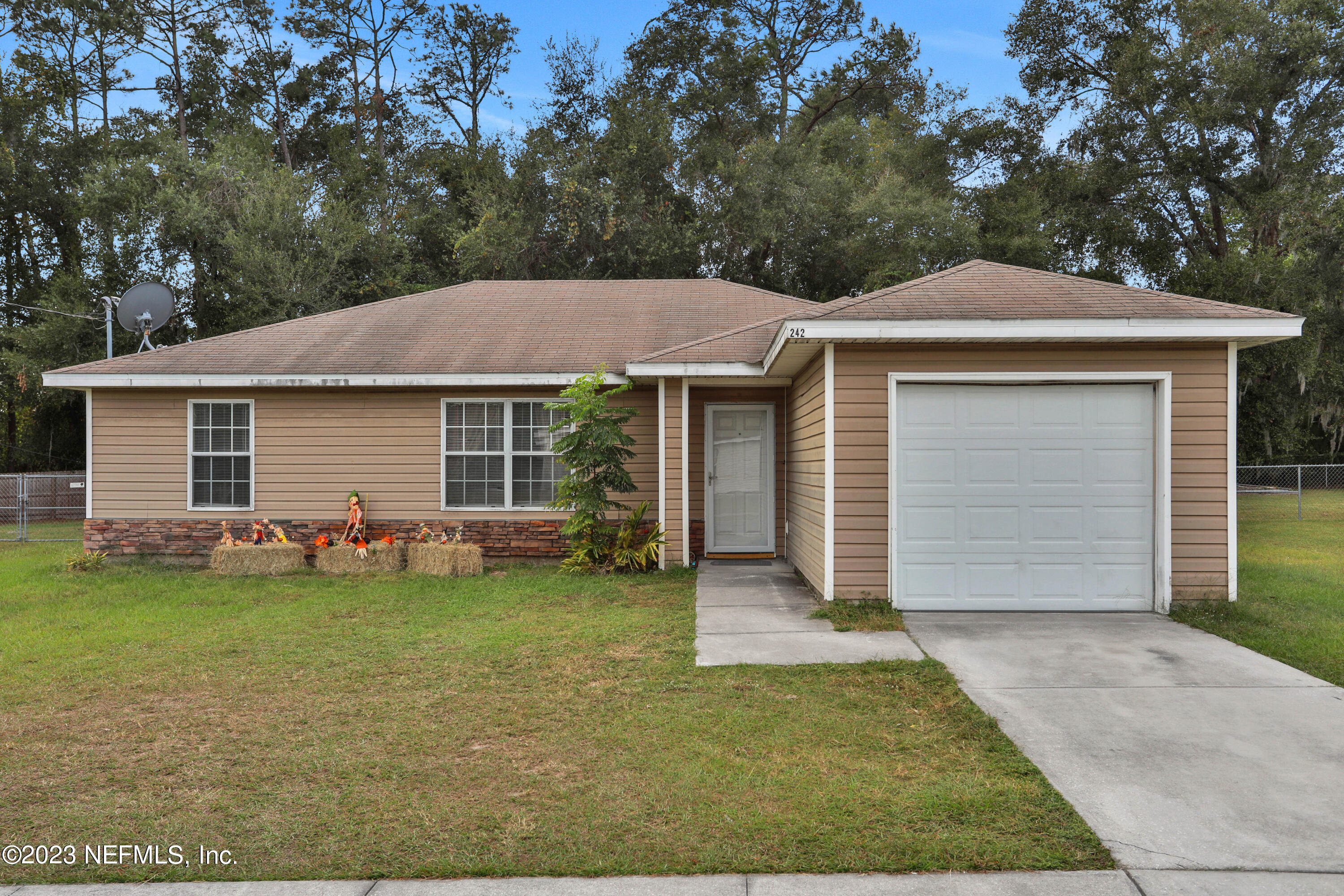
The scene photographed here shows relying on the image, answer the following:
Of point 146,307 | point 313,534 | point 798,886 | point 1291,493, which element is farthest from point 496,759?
point 1291,493

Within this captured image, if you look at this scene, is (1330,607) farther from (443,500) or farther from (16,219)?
(16,219)

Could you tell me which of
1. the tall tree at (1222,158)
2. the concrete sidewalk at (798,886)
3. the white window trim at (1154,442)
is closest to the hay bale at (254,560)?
the white window trim at (1154,442)

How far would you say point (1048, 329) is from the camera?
666 centimetres

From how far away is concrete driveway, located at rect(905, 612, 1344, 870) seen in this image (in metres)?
3.01

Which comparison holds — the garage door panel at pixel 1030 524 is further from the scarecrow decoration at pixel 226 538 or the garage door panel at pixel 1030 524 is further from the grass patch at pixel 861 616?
the scarecrow decoration at pixel 226 538

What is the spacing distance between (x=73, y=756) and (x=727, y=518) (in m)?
7.61

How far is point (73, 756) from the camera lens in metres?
3.94

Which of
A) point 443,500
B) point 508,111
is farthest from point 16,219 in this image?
point 443,500

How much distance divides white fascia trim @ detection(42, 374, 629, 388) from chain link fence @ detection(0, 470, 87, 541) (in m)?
6.91

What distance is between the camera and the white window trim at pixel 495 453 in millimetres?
10445

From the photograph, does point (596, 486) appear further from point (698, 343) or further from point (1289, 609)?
point (1289, 609)

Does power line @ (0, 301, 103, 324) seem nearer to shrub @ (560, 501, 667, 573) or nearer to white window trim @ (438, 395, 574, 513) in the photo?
white window trim @ (438, 395, 574, 513)

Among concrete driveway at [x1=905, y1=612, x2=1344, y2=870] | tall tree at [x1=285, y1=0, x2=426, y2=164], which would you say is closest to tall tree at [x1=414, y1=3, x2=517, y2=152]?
tall tree at [x1=285, y1=0, x2=426, y2=164]

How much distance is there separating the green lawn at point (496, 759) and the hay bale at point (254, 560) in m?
3.09
